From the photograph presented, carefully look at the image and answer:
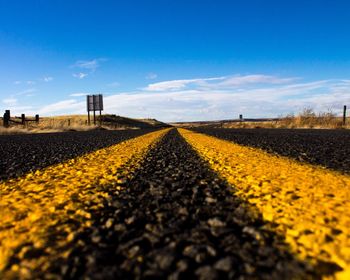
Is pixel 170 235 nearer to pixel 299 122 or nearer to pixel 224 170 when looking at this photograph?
pixel 224 170

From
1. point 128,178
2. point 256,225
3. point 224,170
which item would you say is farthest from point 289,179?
point 128,178

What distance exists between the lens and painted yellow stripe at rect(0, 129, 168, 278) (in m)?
1.54

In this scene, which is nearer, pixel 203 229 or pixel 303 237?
pixel 303 237

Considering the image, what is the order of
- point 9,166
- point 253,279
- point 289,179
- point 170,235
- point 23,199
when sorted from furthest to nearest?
point 9,166 → point 289,179 → point 23,199 → point 170,235 → point 253,279

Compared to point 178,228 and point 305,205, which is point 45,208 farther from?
point 305,205

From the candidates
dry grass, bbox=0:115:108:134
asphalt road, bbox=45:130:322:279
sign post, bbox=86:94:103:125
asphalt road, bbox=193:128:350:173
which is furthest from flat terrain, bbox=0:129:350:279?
sign post, bbox=86:94:103:125

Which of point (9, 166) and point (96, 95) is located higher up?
point (96, 95)

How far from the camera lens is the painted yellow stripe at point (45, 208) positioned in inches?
60.6

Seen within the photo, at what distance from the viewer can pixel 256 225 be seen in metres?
1.88

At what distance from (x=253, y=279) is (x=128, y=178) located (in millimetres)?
2450

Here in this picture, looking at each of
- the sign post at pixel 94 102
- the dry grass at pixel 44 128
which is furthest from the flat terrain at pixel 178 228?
the sign post at pixel 94 102

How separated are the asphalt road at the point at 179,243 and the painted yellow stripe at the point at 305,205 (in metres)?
0.11

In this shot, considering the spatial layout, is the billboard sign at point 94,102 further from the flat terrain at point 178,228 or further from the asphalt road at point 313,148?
the flat terrain at point 178,228

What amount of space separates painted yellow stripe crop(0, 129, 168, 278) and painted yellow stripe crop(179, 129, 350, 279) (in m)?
1.15
